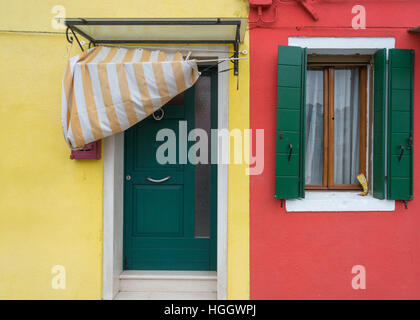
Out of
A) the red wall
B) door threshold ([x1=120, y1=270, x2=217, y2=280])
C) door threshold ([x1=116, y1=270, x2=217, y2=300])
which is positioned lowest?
door threshold ([x1=116, y1=270, x2=217, y2=300])

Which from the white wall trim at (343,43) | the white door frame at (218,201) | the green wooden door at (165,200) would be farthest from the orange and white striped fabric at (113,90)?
the white wall trim at (343,43)

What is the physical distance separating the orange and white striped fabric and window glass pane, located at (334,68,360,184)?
5.42 feet

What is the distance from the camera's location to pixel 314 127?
325cm

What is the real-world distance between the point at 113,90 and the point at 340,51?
2.29 m

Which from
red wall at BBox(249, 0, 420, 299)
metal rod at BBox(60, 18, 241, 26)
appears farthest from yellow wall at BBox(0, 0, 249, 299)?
metal rod at BBox(60, 18, 241, 26)

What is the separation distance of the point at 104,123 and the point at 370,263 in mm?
2967

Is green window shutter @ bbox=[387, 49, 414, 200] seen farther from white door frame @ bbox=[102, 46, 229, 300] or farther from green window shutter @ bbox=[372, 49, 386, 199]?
white door frame @ bbox=[102, 46, 229, 300]

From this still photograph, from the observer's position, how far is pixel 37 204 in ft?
10.0

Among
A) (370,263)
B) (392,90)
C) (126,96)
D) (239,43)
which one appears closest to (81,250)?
(126,96)

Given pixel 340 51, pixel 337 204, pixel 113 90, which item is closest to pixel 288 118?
pixel 340 51

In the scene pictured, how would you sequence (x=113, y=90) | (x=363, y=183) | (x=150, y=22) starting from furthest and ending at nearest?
(x=363, y=183) < (x=113, y=90) < (x=150, y=22)

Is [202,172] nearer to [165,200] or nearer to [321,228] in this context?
[165,200]

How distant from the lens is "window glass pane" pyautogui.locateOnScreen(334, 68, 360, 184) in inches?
128

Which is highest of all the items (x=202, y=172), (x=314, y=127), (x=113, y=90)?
(x=113, y=90)
